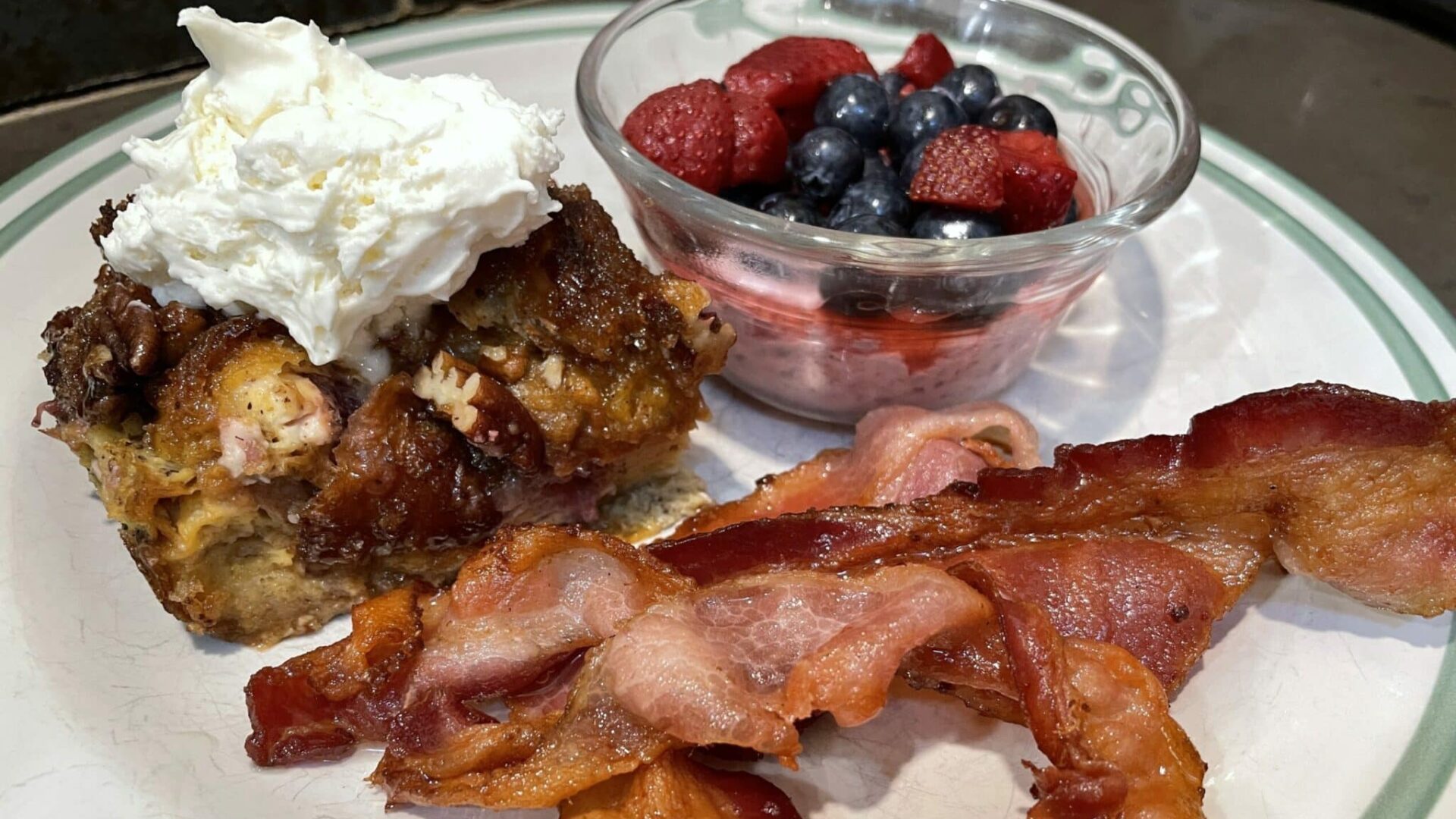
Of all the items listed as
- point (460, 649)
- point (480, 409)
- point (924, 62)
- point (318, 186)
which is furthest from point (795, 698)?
point (924, 62)

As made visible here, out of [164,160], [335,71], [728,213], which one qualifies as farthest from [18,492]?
[728,213]

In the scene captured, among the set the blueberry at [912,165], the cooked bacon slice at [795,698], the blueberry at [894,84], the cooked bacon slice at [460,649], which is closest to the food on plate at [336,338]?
the cooked bacon slice at [460,649]

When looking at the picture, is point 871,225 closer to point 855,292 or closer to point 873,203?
point 873,203

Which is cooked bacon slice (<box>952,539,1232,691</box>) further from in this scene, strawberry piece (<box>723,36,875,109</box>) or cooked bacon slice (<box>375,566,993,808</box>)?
strawberry piece (<box>723,36,875,109</box>)

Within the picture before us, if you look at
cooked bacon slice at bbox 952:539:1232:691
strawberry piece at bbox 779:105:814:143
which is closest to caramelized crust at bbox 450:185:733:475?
cooked bacon slice at bbox 952:539:1232:691

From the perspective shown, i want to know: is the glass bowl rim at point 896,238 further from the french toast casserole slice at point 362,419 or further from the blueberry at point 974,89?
the blueberry at point 974,89

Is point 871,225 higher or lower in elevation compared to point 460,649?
higher
